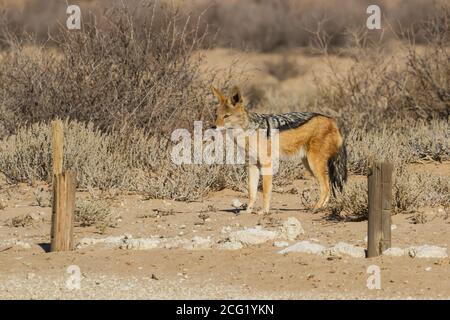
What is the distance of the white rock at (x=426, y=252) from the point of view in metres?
7.79

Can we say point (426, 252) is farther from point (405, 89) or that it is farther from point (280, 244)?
point (405, 89)

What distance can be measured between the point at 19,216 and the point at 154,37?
14.2ft

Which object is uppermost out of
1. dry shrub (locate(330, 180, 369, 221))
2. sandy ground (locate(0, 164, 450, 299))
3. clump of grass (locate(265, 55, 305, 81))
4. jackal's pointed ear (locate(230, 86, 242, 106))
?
clump of grass (locate(265, 55, 305, 81))

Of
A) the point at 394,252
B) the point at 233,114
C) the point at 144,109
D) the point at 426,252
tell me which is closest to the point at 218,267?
the point at 394,252

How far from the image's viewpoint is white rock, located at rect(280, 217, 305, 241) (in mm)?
8695

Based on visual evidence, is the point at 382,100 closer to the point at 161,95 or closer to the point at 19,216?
the point at 161,95

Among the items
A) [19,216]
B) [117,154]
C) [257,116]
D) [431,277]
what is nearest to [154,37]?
[117,154]

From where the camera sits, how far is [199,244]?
27.2 feet

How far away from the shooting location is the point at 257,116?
35.2ft

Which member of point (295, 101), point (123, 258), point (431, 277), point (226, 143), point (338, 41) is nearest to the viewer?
point (431, 277)

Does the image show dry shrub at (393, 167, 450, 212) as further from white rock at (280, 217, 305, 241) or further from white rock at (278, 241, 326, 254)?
white rock at (278, 241, 326, 254)

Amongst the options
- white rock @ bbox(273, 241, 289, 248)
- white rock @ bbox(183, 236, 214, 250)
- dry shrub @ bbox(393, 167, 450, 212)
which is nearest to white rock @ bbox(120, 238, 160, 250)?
white rock @ bbox(183, 236, 214, 250)

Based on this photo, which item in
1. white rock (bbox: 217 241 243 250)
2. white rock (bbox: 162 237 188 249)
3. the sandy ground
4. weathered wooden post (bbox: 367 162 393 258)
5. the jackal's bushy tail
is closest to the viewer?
the sandy ground

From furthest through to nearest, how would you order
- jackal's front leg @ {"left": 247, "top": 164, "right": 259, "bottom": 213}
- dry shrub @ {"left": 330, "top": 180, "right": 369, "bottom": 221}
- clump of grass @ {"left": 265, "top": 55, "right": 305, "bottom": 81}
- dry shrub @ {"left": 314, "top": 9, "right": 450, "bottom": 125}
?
1. clump of grass @ {"left": 265, "top": 55, "right": 305, "bottom": 81}
2. dry shrub @ {"left": 314, "top": 9, "right": 450, "bottom": 125}
3. jackal's front leg @ {"left": 247, "top": 164, "right": 259, "bottom": 213}
4. dry shrub @ {"left": 330, "top": 180, "right": 369, "bottom": 221}
